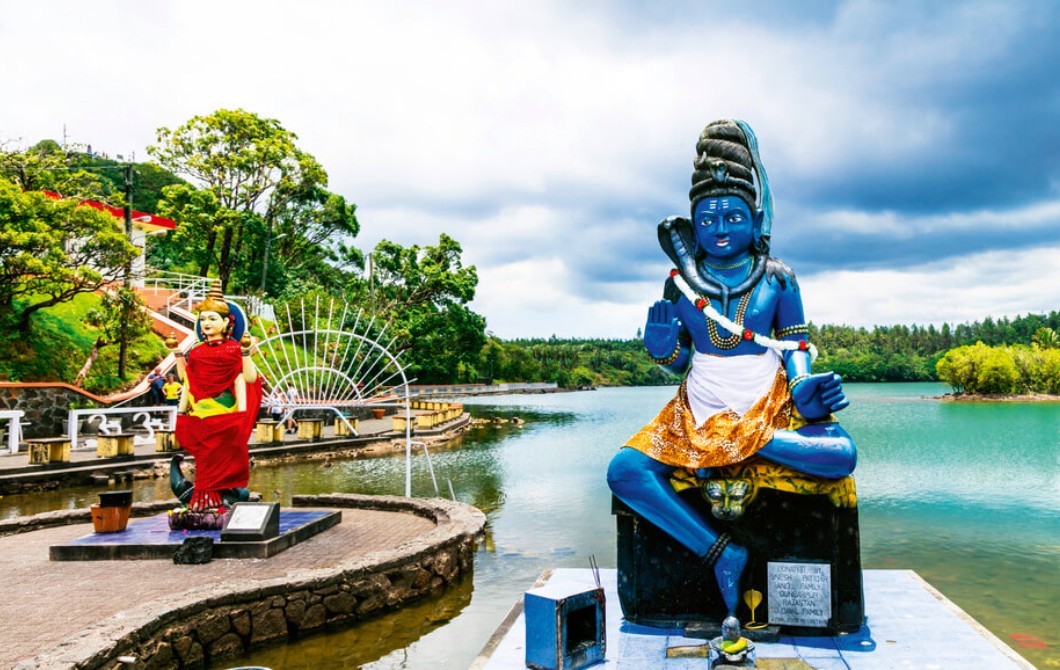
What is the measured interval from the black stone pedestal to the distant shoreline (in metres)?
49.5

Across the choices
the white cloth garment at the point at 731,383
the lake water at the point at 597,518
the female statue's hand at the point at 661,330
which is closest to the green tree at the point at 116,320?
the lake water at the point at 597,518

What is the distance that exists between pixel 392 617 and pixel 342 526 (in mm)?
2627

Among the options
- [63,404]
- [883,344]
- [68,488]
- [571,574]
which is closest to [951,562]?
[571,574]

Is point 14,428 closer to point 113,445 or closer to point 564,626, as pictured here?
point 113,445

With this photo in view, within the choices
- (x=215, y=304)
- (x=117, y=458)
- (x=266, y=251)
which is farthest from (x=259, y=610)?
(x=266, y=251)

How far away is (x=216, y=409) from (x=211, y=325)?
3.16 ft

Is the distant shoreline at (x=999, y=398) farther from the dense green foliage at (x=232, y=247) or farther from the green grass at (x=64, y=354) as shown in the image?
the green grass at (x=64, y=354)

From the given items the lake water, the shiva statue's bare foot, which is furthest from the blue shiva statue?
the lake water

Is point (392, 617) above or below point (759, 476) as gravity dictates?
below

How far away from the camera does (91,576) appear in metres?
6.77

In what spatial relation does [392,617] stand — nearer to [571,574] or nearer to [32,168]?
[571,574]

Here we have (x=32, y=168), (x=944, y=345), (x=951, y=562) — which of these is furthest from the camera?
(x=944, y=345)

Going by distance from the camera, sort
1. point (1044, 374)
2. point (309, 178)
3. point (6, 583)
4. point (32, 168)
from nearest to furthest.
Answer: point (6, 583) < point (32, 168) < point (309, 178) < point (1044, 374)

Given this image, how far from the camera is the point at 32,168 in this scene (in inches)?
794
